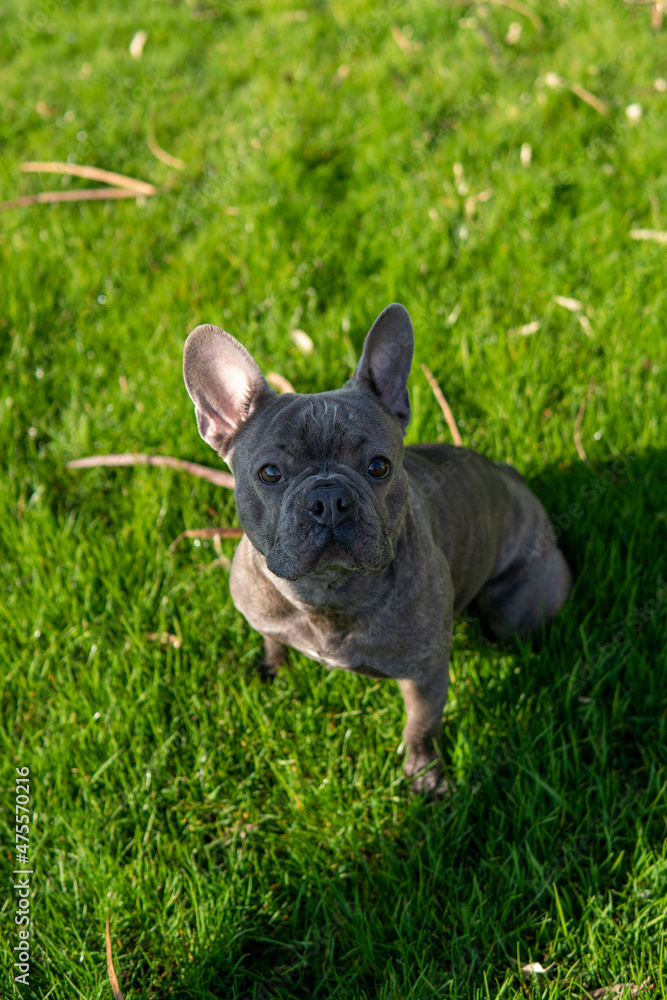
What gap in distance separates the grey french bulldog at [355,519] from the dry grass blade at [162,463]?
0.99m

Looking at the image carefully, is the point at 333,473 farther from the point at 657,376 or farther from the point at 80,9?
the point at 80,9

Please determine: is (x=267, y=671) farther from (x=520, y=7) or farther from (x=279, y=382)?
(x=520, y=7)

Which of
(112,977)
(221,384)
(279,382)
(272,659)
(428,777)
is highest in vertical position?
(221,384)

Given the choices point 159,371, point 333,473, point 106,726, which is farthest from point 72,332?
point 333,473

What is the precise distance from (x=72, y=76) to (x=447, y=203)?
408 cm

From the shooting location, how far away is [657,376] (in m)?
4.30

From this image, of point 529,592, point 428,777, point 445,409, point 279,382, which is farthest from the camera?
point 279,382

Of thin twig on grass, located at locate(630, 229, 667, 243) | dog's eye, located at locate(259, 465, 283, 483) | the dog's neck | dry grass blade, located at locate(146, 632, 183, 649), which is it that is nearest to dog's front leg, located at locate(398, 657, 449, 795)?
the dog's neck

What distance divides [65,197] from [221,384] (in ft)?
12.7

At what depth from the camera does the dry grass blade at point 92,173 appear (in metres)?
5.76

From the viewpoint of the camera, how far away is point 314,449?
2.57m

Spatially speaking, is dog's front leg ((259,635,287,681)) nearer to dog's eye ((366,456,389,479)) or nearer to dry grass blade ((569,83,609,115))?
dog's eye ((366,456,389,479))

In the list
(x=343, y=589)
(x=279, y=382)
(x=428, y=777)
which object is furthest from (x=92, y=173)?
(x=428, y=777)

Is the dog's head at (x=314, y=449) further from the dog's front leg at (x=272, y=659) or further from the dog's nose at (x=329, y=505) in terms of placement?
the dog's front leg at (x=272, y=659)
